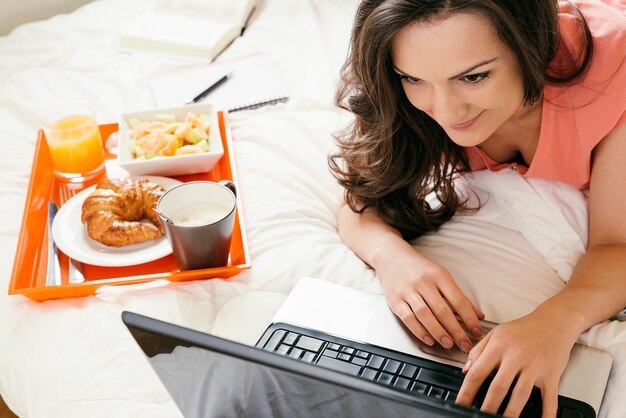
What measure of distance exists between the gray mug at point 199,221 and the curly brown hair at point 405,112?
0.22 m

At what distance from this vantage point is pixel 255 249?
118cm

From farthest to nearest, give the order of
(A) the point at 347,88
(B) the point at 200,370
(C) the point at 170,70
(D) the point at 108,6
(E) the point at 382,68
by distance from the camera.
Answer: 1. (D) the point at 108,6
2. (C) the point at 170,70
3. (A) the point at 347,88
4. (E) the point at 382,68
5. (B) the point at 200,370

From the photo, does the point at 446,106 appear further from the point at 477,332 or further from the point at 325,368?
the point at 325,368

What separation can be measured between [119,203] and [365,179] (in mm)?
412

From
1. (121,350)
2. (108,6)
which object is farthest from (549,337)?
(108,6)

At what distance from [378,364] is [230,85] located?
2.95 ft

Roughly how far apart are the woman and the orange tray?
214mm

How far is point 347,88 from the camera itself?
46.3 inches

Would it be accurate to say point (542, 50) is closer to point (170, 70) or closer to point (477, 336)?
point (477, 336)

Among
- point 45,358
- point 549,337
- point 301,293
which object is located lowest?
point 45,358

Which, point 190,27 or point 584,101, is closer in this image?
point 584,101

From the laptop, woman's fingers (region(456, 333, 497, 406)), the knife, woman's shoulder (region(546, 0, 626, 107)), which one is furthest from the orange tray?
woman's shoulder (region(546, 0, 626, 107))

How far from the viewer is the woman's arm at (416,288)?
933 millimetres

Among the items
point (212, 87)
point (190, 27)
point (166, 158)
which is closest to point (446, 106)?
point (166, 158)
